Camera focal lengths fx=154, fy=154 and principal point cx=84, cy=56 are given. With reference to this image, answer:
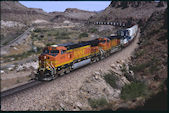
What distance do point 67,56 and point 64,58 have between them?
609 mm

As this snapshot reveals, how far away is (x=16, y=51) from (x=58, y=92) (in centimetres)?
3029

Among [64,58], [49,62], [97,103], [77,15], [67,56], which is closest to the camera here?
[97,103]

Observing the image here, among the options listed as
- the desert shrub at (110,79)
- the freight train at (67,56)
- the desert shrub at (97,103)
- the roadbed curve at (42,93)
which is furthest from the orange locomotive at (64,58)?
the desert shrub at (97,103)

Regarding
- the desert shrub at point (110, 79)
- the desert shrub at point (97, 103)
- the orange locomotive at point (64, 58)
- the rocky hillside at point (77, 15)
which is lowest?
the desert shrub at point (97, 103)

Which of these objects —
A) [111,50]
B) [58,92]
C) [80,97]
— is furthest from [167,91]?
[111,50]

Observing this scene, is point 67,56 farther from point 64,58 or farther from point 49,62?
point 49,62

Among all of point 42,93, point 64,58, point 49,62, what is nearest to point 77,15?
point 64,58

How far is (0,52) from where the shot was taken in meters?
36.3

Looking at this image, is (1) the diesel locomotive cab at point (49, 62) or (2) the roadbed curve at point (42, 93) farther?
(1) the diesel locomotive cab at point (49, 62)

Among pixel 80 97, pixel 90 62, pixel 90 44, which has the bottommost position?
pixel 80 97

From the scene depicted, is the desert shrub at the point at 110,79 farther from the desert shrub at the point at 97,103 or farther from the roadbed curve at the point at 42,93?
the desert shrub at the point at 97,103

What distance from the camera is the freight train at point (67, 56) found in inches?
607

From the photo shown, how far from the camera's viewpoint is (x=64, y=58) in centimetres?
1672

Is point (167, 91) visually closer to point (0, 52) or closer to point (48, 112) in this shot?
point (48, 112)
